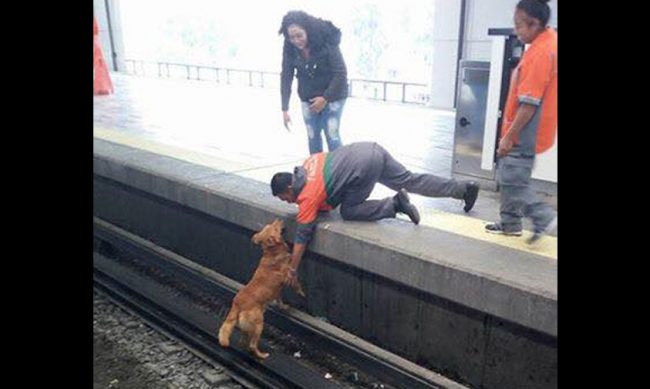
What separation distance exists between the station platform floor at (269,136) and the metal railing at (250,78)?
4.82 m

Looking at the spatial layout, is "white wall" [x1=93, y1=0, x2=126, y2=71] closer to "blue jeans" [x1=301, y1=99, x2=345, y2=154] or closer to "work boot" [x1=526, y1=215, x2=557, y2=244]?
"blue jeans" [x1=301, y1=99, x2=345, y2=154]

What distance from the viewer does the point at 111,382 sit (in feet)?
15.8

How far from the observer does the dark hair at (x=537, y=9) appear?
3.35 m

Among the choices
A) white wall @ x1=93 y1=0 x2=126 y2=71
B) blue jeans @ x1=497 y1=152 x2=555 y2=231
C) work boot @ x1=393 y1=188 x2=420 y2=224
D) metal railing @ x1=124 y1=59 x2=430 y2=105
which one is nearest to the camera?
blue jeans @ x1=497 y1=152 x2=555 y2=231

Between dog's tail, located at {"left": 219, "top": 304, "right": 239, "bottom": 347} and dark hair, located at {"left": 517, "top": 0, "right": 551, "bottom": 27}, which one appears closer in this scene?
dark hair, located at {"left": 517, "top": 0, "right": 551, "bottom": 27}

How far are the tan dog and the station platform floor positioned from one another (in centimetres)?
132

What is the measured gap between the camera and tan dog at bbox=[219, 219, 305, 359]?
14.8ft

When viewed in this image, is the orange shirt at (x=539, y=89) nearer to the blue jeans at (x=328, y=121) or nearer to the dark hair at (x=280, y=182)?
the dark hair at (x=280, y=182)

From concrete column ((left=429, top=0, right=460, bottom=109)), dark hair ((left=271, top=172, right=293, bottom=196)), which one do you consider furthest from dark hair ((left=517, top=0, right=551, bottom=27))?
concrete column ((left=429, top=0, right=460, bottom=109))

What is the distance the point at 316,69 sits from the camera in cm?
554

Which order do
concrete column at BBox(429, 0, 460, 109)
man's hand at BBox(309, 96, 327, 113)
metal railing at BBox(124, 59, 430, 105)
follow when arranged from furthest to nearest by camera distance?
1. metal railing at BBox(124, 59, 430, 105)
2. concrete column at BBox(429, 0, 460, 109)
3. man's hand at BBox(309, 96, 327, 113)
